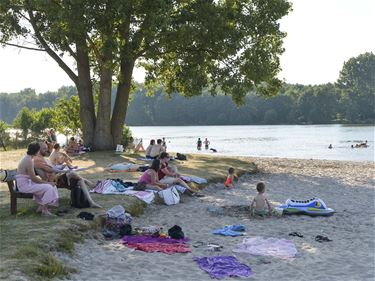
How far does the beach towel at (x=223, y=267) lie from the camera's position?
8031 millimetres

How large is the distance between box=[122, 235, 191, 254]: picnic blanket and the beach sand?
181mm

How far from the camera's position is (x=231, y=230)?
36.3 feet

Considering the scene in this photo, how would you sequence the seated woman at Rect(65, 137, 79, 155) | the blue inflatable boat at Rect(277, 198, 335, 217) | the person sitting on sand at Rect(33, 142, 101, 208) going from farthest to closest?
the seated woman at Rect(65, 137, 79, 155), the blue inflatable boat at Rect(277, 198, 335, 217), the person sitting on sand at Rect(33, 142, 101, 208)

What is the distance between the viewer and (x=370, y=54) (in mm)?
150750

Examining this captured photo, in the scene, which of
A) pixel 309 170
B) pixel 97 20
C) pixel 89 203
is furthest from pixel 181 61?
pixel 89 203

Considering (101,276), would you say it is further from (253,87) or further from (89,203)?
(253,87)

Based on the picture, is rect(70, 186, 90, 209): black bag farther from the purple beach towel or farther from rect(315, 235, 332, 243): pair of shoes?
rect(315, 235, 332, 243): pair of shoes

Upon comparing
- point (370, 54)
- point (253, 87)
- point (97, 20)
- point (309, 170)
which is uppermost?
point (370, 54)

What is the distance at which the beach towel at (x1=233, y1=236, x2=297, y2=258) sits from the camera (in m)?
9.36

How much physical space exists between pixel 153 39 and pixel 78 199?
1440cm

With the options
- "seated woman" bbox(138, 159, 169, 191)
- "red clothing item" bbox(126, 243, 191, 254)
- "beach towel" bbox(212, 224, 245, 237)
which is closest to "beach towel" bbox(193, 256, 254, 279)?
"red clothing item" bbox(126, 243, 191, 254)

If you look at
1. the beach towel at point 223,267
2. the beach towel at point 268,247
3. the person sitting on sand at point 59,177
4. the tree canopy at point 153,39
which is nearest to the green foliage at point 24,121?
the tree canopy at point 153,39

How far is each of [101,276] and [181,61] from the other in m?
23.5

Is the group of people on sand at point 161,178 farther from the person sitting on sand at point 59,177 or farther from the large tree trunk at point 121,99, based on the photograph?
the large tree trunk at point 121,99
